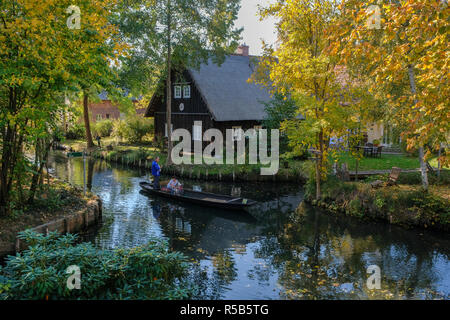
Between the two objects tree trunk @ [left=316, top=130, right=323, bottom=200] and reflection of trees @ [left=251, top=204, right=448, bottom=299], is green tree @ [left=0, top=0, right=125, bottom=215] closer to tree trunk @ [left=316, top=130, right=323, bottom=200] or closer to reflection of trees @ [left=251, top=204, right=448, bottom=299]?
reflection of trees @ [left=251, top=204, right=448, bottom=299]

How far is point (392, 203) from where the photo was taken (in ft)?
47.5

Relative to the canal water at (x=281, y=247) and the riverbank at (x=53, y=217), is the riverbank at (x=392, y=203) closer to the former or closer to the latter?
the canal water at (x=281, y=247)

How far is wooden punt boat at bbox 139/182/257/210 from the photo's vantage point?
15.8 m

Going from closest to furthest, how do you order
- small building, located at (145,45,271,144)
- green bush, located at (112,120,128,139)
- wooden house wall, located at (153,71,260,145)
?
1. small building, located at (145,45,271,144)
2. wooden house wall, located at (153,71,260,145)
3. green bush, located at (112,120,128,139)

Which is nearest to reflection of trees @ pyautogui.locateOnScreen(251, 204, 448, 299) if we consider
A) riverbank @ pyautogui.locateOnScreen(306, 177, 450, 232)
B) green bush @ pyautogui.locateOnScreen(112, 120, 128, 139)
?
riverbank @ pyautogui.locateOnScreen(306, 177, 450, 232)

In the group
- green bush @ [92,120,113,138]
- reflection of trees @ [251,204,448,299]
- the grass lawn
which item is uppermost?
green bush @ [92,120,113,138]

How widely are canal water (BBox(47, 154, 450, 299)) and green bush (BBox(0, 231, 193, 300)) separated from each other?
5.97 feet

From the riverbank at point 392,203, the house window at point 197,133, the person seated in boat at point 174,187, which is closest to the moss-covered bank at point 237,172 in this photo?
the house window at point 197,133

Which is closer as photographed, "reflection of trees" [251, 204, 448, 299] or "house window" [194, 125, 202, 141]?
"reflection of trees" [251, 204, 448, 299]

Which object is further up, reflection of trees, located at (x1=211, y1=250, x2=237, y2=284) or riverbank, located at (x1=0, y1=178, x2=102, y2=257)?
riverbank, located at (x1=0, y1=178, x2=102, y2=257)

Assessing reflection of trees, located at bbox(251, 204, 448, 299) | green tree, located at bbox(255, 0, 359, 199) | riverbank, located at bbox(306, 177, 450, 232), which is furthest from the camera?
green tree, located at bbox(255, 0, 359, 199)
